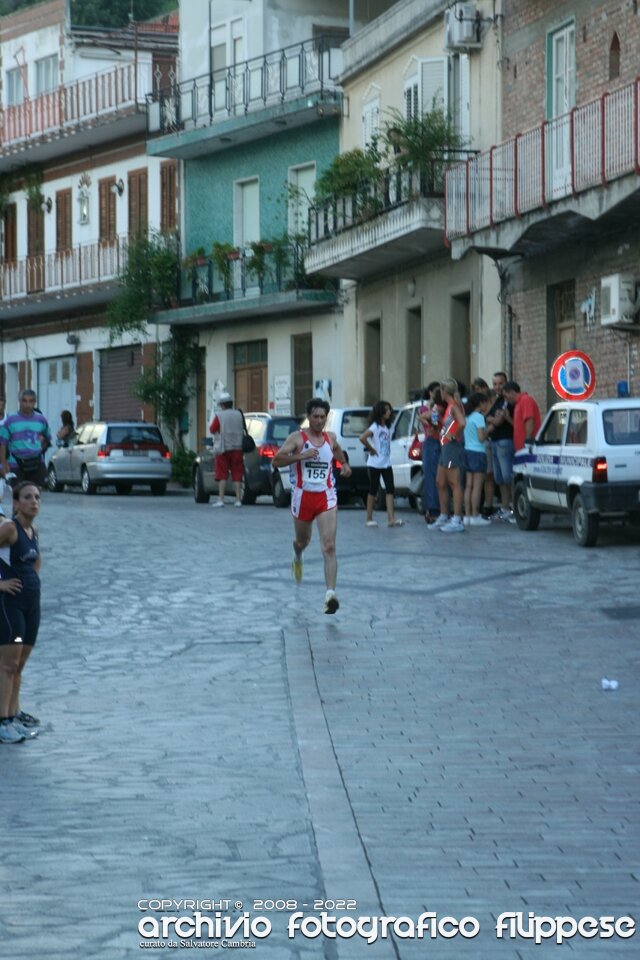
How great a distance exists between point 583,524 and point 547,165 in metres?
8.91

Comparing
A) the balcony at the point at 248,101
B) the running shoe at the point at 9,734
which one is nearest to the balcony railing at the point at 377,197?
the balcony at the point at 248,101

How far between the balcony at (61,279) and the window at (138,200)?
71cm

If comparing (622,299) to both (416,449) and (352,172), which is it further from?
(352,172)

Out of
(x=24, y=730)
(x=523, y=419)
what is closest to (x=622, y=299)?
(x=523, y=419)

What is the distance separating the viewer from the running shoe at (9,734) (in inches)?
382

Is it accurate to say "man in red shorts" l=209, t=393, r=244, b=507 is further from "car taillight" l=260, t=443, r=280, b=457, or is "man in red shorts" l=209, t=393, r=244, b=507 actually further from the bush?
the bush

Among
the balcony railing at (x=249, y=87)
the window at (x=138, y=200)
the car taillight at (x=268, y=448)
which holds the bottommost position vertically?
the car taillight at (x=268, y=448)

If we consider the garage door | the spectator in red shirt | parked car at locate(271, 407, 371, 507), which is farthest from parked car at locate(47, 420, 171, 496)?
the spectator in red shirt

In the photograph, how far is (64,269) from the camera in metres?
50.1

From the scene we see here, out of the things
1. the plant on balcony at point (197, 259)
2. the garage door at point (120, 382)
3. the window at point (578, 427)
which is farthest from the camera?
the garage door at point (120, 382)

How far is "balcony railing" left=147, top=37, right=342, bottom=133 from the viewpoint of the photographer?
135 ft

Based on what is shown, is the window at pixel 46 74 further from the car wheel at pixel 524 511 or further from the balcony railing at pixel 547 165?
the car wheel at pixel 524 511

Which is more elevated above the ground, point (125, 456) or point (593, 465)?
point (593, 465)

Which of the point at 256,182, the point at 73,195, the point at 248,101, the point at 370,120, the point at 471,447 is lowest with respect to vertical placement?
the point at 471,447
